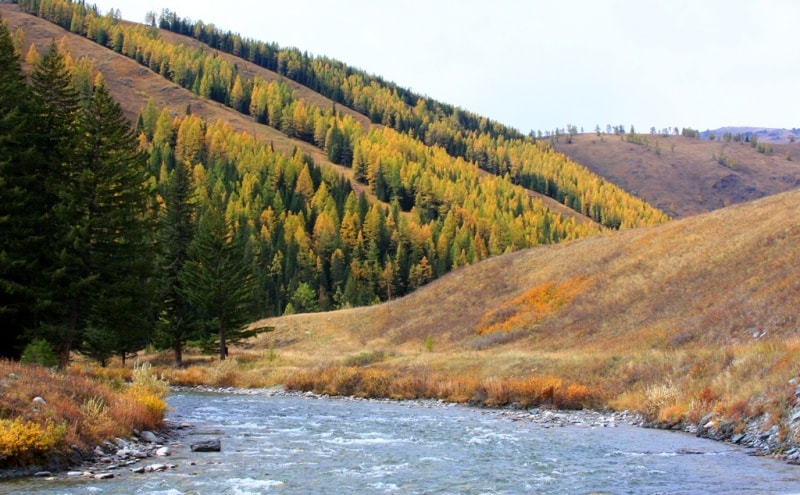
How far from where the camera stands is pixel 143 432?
59.8ft

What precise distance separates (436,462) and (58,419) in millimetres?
9066

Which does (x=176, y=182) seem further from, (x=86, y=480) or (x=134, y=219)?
(x=86, y=480)

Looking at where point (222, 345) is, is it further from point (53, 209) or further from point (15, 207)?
point (15, 207)

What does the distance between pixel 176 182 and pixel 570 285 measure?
34.8 meters

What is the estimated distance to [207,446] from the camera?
17000 millimetres

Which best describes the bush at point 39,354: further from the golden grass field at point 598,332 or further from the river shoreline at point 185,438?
the golden grass field at point 598,332

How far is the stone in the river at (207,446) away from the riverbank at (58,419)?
1.90 metres

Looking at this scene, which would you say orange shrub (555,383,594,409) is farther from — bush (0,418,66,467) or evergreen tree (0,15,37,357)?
evergreen tree (0,15,37,357)

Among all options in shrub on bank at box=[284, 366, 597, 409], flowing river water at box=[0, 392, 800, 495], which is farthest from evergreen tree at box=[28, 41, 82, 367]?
shrub on bank at box=[284, 366, 597, 409]

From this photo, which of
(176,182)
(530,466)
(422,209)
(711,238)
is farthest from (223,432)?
(422,209)

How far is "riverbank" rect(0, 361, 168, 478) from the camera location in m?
13.0

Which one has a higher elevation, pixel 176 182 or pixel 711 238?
pixel 176 182

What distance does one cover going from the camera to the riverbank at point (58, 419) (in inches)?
514

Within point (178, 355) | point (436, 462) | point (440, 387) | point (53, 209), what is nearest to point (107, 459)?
point (436, 462)
